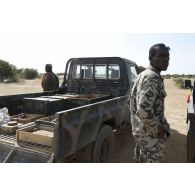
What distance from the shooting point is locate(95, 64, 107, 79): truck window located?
20.0 ft

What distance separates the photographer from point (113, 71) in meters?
6.01

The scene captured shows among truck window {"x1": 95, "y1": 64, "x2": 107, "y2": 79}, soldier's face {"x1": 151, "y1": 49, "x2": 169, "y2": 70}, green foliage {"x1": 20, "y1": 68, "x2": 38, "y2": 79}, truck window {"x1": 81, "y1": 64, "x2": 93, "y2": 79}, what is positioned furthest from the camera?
green foliage {"x1": 20, "y1": 68, "x2": 38, "y2": 79}

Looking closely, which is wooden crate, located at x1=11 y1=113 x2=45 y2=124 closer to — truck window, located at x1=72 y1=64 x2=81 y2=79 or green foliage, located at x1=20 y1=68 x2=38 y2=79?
truck window, located at x1=72 y1=64 x2=81 y2=79

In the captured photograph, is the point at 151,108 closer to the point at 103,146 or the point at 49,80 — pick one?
the point at 103,146

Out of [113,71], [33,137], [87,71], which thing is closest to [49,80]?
[87,71]

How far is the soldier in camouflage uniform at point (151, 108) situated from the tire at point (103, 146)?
0.96 m

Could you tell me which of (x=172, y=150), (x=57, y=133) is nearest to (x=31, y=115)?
(x=57, y=133)

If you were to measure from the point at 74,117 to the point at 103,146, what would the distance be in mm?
1302

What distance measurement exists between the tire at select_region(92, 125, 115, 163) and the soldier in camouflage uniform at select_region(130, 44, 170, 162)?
0.96 meters

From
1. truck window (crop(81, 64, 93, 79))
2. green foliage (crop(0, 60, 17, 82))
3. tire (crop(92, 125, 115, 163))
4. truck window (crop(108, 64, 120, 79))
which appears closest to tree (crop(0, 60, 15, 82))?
green foliage (crop(0, 60, 17, 82))

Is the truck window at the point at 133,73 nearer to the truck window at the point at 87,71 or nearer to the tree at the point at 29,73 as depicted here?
the truck window at the point at 87,71

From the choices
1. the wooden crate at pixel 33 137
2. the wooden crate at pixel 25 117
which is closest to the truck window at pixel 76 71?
the wooden crate at pixel 25 117

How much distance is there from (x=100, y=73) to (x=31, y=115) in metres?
2.25

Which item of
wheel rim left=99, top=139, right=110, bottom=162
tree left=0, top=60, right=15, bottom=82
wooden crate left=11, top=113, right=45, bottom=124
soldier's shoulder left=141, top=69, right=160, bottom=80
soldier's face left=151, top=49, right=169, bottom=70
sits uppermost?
tree left=0, top=60, right=15, bottom=82
